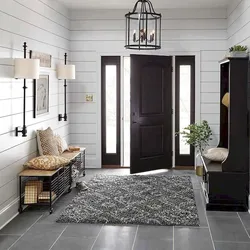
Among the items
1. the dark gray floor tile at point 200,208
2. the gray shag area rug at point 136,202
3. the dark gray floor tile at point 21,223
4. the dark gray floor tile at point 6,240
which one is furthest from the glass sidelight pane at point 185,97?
the dark gray floor tile at point 6,240

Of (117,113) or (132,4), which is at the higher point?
(132,4)

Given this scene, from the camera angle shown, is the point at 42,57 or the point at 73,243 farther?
the point at 42,57

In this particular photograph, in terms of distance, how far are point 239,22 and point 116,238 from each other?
3592mm

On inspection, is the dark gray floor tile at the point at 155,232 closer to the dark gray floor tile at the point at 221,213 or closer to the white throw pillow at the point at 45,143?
the dark gray floor tile at the point at 221,213

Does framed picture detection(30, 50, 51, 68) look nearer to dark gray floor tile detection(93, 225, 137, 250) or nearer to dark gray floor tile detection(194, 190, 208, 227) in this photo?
dark gray floor tile detection(93, 225, 137, 250)

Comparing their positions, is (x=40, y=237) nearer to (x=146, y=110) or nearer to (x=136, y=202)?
(x=136, y=202)

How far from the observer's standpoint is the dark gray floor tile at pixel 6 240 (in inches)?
163

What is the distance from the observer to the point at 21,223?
15.9ft

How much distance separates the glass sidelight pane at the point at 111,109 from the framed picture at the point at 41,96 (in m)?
1.84

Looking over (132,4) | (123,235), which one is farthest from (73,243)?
(132,4)

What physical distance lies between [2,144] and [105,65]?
12.0 feet

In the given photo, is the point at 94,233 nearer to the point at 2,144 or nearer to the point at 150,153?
the point at 2,144

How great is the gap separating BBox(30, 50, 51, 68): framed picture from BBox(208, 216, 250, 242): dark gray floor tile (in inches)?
113

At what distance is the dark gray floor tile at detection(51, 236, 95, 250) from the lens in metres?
4.11
